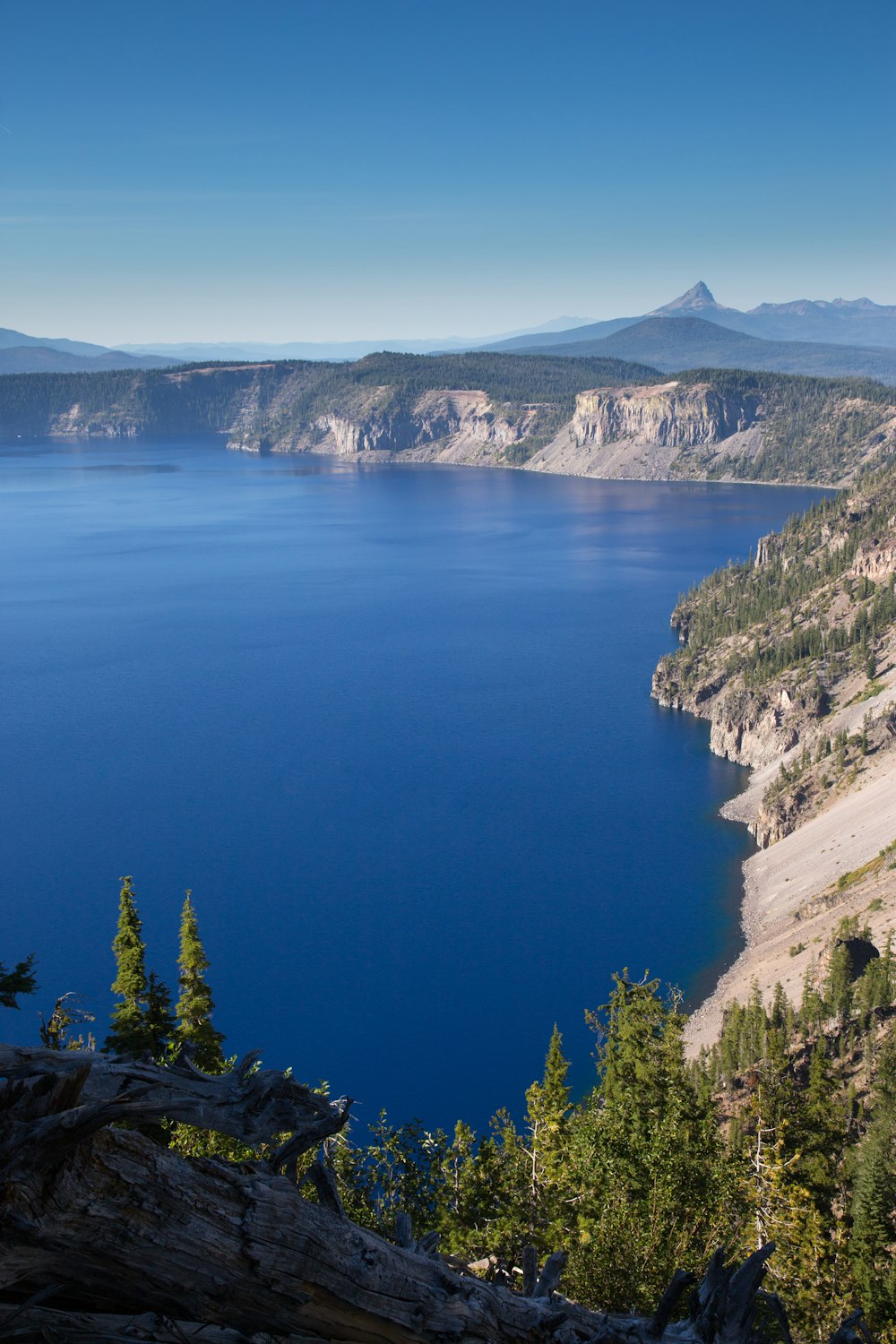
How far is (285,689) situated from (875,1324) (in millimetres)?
102155

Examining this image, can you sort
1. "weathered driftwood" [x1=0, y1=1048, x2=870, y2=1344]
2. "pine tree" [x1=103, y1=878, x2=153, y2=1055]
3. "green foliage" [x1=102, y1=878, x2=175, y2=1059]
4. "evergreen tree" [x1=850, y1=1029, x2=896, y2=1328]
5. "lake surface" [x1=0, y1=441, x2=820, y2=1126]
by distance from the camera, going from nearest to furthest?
"weathered driftwood" [x1=0, y1=1048, x2=870, y2=1344] < "evergreen tree" [x1=850, y1=1029, x2=896, y2=1328] < "pine tree" [x1=103, y1=878, x2=153, y2=1055] < "green foliage" [x1=102, y1=878, x2=175, y2=1059] < "lake surface" [x1=0, y1=441, x2=820, y2=1126]

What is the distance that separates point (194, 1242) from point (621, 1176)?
1428 cm

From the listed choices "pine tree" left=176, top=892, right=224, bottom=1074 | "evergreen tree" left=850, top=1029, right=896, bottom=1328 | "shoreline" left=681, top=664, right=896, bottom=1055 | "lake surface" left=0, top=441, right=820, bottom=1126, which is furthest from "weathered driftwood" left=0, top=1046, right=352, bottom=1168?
"shoreline" left=681, top=664, right=896, bottom=1055

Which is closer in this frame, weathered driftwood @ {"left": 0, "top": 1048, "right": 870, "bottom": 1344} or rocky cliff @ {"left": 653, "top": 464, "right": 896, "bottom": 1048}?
weathered driftwood @ {"left": 0, "top": 1048, "right": 870, "bottom": 1344}

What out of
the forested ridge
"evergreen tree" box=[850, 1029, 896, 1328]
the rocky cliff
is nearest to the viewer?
the forested ridge

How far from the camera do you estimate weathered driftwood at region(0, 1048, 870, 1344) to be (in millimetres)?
7078

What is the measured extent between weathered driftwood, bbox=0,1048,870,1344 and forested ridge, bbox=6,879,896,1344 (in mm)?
138

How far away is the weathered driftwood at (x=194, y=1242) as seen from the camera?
708cm

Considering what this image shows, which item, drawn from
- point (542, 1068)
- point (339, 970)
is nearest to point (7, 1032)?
point (339, 970)

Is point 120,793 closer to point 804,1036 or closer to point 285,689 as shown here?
point 285,689

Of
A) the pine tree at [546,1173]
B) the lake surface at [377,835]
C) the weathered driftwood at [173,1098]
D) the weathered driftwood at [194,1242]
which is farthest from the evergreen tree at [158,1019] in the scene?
the weathered driftwood at [194,1242]

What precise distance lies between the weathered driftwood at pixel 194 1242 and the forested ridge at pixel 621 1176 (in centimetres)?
14

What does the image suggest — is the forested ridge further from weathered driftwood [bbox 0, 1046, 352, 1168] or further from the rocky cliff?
the rocky cliff

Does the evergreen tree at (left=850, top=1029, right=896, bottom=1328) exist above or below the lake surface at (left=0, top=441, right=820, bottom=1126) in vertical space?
above
